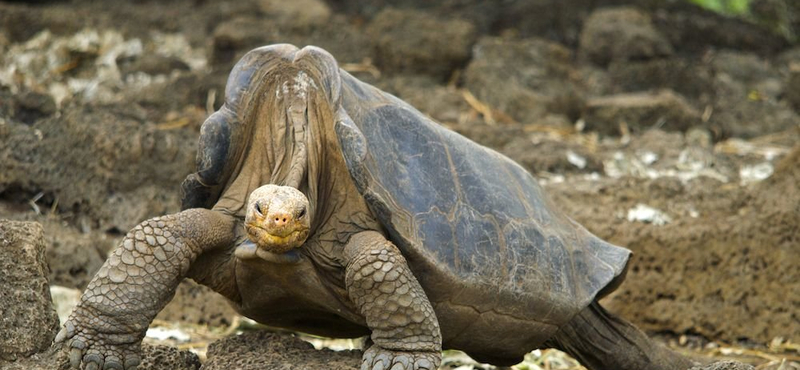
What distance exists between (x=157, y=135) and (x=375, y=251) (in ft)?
8.35

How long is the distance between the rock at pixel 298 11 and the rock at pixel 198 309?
3869 mm

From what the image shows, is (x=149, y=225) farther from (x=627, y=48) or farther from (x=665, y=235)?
(x=627, y=48)

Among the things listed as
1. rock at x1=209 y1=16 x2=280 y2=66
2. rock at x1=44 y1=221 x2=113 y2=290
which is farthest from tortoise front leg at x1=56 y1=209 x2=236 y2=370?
rock at x1=209 y1=16 x2=280 y2=66

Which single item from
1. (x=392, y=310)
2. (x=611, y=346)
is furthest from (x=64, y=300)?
(x=611, y=346)

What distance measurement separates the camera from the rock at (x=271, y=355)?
319 centimetres

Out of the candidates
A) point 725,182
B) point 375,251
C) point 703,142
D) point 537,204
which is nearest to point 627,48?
point 703,142

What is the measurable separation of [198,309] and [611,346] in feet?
6.41

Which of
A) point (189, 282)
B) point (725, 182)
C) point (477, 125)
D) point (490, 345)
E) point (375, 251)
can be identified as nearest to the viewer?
point (375, 251)

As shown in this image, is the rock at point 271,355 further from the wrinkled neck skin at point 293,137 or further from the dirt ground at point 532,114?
the dirt ground at point 532,114

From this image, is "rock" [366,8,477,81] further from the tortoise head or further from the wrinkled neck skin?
the tortoise head

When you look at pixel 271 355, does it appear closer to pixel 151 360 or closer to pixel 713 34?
pixel 151 360

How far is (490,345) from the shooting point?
148 inches

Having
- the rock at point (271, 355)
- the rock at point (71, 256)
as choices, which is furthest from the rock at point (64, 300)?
the rock at point (271, 355)

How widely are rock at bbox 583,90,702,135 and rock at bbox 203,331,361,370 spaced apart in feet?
15.8
